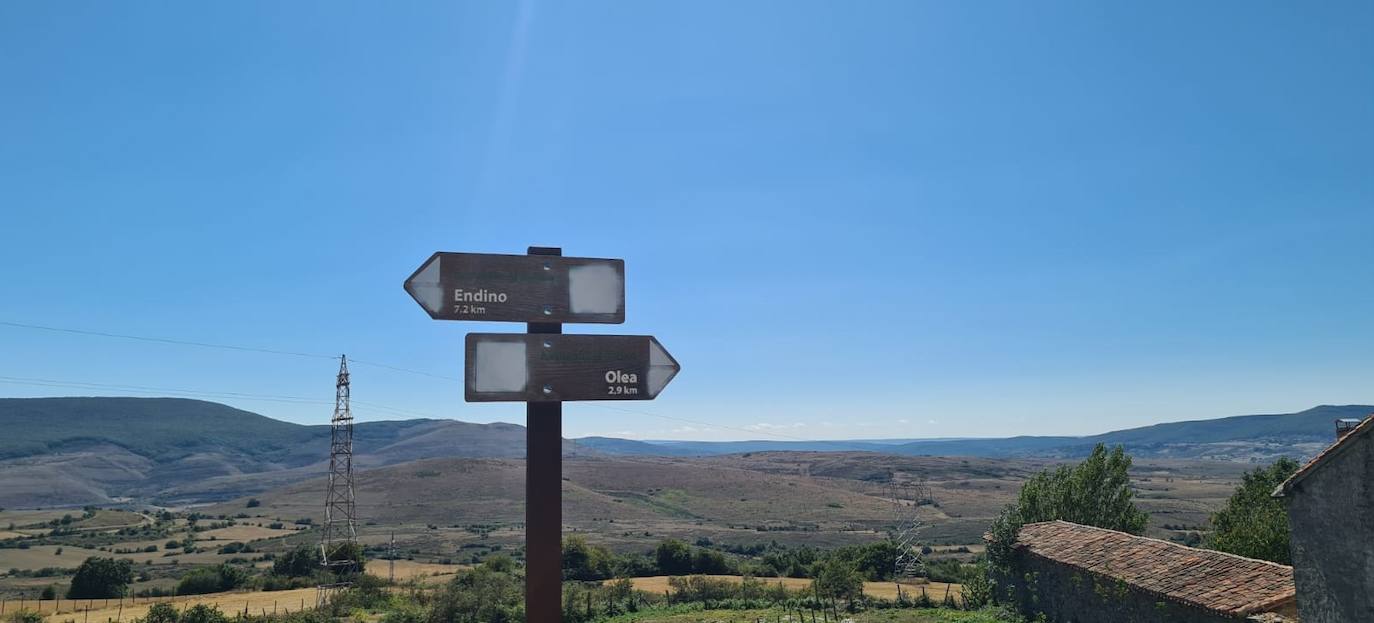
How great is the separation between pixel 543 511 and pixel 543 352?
98 cm

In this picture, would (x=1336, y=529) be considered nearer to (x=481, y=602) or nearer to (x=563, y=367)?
(x=563, y=367)

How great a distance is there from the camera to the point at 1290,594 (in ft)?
47.7

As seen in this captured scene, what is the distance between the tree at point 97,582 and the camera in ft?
139

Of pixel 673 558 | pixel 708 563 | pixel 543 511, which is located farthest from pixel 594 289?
pixel 708 563

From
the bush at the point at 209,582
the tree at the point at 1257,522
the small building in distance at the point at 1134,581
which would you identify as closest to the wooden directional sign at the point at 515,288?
the small building in distance at the point at 1134,581

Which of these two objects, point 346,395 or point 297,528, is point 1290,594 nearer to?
point 346,395

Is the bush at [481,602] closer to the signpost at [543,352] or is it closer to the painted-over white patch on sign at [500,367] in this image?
the signpost at [543,352]

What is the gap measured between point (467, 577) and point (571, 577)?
896cm

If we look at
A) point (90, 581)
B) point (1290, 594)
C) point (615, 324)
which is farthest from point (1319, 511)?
point (90, 581)

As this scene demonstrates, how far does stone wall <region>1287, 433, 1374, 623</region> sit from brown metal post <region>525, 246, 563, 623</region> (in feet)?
45.2

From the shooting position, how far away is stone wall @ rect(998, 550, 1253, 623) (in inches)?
663

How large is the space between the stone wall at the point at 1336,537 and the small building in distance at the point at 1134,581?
1.55m

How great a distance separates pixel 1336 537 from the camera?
12508mm

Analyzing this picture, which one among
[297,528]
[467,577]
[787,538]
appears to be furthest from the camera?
[297,528]
